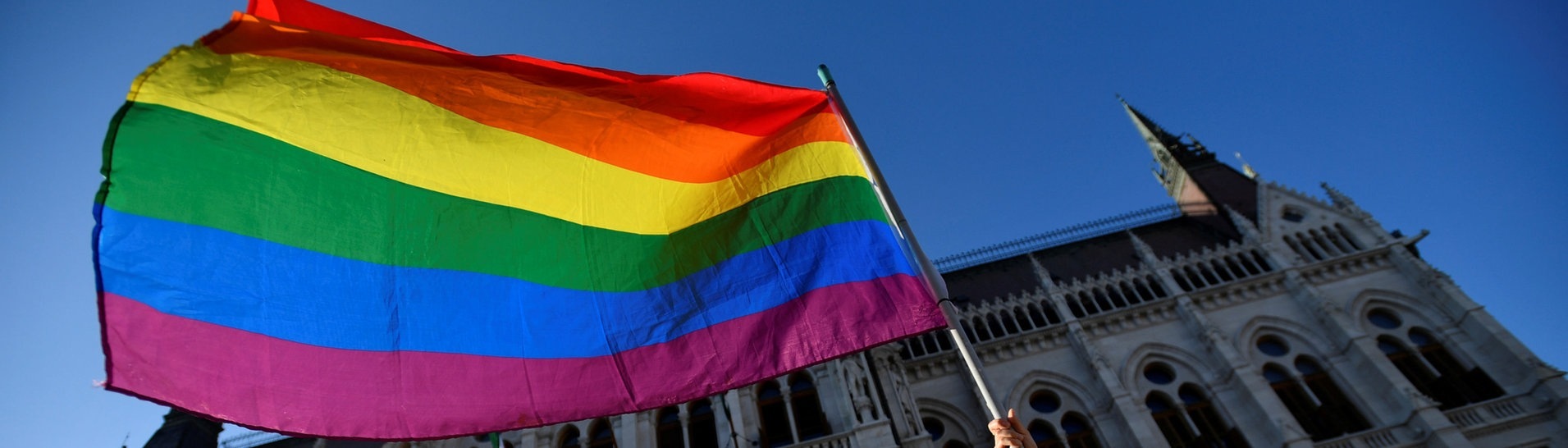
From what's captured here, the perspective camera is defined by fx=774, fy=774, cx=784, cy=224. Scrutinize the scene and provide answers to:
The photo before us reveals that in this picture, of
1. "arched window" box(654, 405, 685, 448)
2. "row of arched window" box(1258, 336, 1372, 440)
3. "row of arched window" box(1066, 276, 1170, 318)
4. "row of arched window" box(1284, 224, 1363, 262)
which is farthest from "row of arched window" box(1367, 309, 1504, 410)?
"arched window" box(654, 405, 685, 448)

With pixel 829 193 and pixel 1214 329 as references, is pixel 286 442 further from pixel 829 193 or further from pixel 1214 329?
pixel 1214 329

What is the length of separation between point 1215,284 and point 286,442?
34891 millimetres

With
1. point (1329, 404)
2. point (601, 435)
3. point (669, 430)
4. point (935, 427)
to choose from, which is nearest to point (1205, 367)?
point (1329, 404)

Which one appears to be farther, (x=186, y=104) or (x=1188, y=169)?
(x=1188, y=169)

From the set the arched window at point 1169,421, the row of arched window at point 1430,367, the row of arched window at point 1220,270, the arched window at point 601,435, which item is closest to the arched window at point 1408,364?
the row of arched window at point 1430,367

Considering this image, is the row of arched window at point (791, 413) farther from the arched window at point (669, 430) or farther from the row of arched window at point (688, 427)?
the arched window at point (669, 430)

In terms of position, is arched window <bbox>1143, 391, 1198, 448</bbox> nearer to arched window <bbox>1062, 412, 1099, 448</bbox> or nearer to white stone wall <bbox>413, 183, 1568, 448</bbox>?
white stone wall <bbox>413, 183, 1568, 448</bbox>

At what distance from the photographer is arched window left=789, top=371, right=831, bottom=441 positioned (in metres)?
20.6

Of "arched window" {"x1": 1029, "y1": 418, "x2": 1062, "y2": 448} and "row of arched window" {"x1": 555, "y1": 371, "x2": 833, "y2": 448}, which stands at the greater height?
"row of arched window" {"x1": 555, "y1": 371, "x2": 833, "y2": 448}

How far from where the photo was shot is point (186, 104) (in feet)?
22.3

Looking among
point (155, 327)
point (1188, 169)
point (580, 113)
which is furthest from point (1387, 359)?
point (155, 327)

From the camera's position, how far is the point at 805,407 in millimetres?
21453

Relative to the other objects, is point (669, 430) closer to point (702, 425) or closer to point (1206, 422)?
point (702, 425)

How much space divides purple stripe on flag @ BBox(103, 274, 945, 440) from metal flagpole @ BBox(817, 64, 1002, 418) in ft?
1.24
